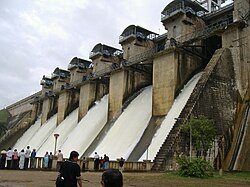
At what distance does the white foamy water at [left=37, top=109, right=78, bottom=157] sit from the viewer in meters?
33.8

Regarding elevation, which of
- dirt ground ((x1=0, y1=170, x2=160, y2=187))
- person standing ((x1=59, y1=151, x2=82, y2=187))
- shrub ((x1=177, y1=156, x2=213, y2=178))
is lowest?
dirt ground ((x1=0, y1=170, x2=160, y2=187))

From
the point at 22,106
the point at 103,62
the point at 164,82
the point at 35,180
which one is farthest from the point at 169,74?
the point at 22,106

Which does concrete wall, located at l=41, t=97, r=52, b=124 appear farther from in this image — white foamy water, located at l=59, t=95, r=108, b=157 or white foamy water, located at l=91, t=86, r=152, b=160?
white foamy water, located at l=91, t=86, r=152, b=160

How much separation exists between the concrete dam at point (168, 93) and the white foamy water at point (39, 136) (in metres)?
0.26

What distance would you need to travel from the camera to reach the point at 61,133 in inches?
1431

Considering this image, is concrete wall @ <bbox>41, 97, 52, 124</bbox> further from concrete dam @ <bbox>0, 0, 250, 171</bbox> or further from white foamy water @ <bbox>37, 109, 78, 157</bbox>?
white foamy water @ <bbox>37, 109, 78, 157</bbox>

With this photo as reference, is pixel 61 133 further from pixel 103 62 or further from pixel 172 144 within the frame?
pixel 172 144

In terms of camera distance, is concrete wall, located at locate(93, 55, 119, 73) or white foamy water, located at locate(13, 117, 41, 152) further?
white foamy water, located at locate(13, 117, 41, 152)

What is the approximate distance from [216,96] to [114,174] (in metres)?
18.5

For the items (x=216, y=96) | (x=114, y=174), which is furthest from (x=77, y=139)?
(x=114, y=174)

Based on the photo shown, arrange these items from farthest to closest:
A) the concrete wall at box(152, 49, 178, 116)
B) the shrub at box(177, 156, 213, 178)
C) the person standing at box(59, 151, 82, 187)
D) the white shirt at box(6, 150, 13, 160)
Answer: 1. the concrete wall at box(152, 49, 178, 116)
2. the white shirt at box(6, 150, 13, 160)
3. the shrub at box(177, 156, 213, 178)
4. the person standing at box(59, 151, 82, 187)

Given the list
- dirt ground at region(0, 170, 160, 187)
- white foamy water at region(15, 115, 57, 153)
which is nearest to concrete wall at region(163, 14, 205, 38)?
dirt ground at region(0, 170, 160, 187)

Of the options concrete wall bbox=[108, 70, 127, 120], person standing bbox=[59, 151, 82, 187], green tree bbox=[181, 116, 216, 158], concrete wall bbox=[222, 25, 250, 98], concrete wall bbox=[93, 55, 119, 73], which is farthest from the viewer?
concrete wall bbox=[93, 55, 119, 73]

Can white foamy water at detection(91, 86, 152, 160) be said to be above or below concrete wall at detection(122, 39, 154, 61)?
below
